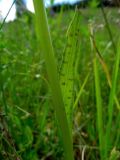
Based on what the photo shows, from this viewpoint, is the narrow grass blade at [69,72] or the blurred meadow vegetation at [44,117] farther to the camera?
the blurred meadow vegetation at [44,117]

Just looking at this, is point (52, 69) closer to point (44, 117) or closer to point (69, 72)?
point (69, 72)

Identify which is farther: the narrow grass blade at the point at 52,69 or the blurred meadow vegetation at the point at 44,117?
the blurred meadow vegetation at the point at 44,117

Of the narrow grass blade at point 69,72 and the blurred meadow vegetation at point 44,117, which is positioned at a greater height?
the narrow grass blade at point 69,72

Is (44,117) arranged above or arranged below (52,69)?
below

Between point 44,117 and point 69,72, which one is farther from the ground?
point 69,72

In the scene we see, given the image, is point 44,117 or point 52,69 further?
point 44,117

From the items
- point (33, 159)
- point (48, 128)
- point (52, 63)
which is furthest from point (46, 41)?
point (48, 128)

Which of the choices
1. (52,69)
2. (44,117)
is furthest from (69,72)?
(44,117)

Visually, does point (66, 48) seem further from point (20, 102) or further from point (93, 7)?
point (93, 7)

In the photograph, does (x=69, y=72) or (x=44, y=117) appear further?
(x=44, y=117)
